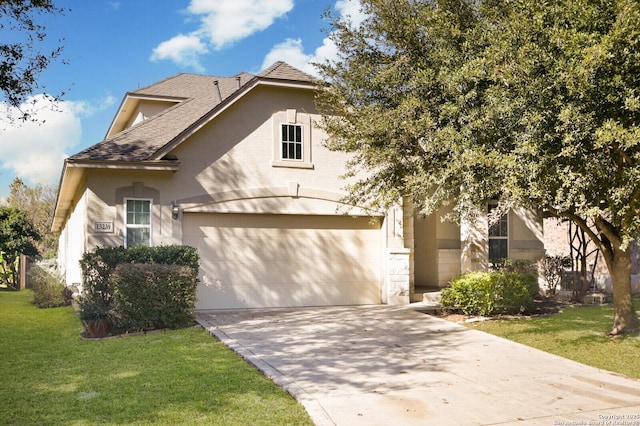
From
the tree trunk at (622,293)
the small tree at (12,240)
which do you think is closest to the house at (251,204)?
the tree trunk at (622,293)

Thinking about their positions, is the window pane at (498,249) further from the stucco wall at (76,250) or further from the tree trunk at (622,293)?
the stucco wall at (76,250)

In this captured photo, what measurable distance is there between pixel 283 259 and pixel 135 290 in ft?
15.7

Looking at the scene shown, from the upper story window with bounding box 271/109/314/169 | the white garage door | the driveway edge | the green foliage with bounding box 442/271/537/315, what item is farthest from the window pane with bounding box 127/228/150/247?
the green foliage with bounding box 442/271/537/315

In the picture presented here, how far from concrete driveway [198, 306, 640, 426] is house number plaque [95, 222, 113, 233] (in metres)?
3.55

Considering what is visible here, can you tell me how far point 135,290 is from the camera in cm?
1199

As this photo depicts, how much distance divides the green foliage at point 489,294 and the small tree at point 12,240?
21371 millimetres

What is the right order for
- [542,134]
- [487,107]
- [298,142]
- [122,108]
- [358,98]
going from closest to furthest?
[542,134] < [487,107] < [358,98] < [298,142] < [122,108]

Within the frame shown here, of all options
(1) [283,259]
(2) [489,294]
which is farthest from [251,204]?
(2) [489,294]

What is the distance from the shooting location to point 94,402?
277 inches

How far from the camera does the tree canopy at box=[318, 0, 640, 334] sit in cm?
823

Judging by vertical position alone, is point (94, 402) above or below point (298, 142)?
below

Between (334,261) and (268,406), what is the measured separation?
9.84 metres

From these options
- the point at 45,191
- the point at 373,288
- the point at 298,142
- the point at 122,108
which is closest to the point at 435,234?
the point at 373,288

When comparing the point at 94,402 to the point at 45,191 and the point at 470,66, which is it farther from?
the point at 45,191
